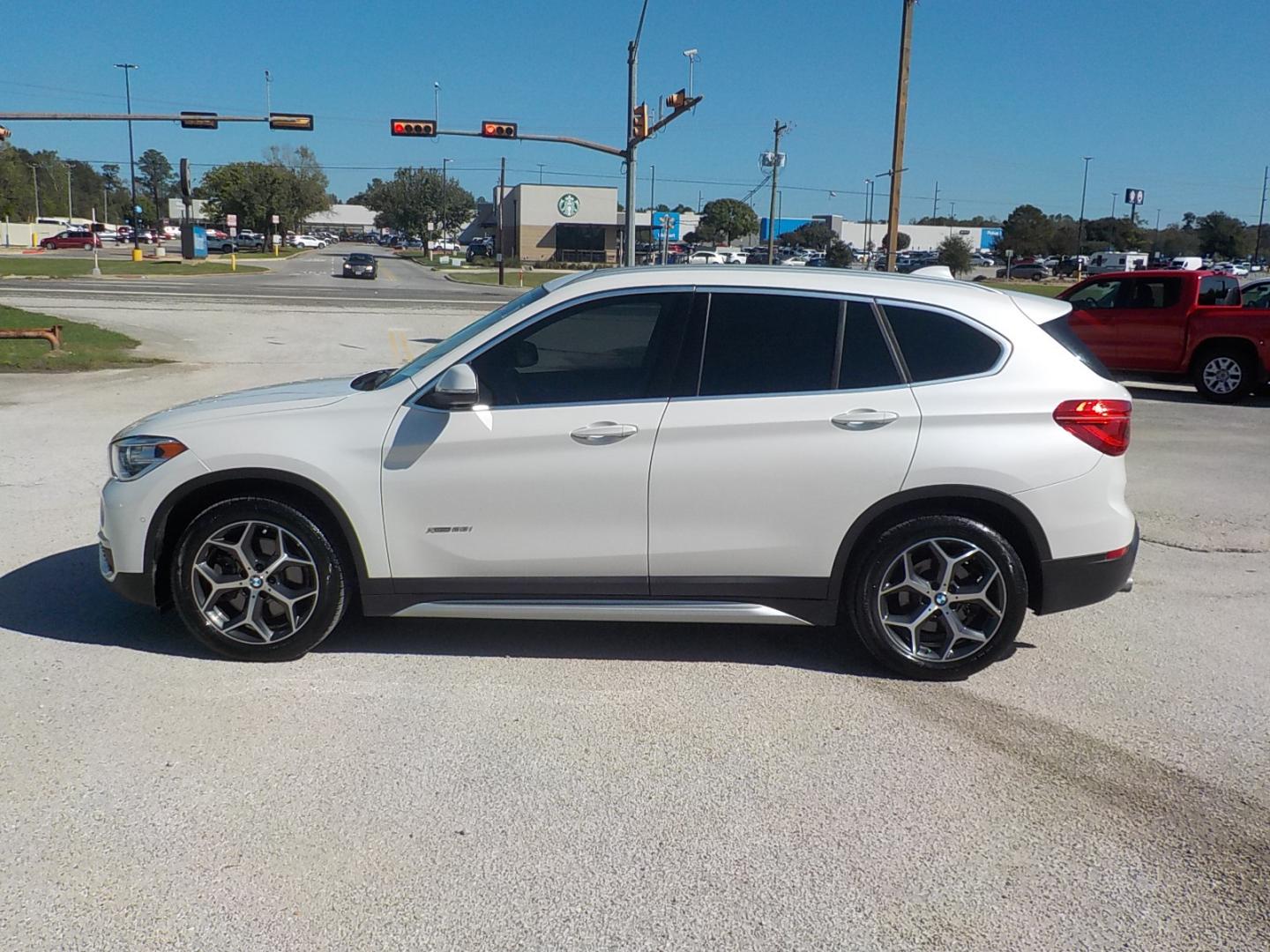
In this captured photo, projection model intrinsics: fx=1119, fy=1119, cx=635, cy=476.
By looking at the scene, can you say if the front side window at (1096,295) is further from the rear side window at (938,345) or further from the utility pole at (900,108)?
the rear side window at (938,345)

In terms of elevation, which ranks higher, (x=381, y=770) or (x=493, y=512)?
(x=493, y=512)

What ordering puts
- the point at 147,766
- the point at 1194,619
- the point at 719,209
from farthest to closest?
1. the point at 719,209
2. the point at 1194,619
3. the point at 147,766

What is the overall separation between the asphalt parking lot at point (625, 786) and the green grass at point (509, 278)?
5128 cm

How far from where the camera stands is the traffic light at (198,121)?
3497 centimetres

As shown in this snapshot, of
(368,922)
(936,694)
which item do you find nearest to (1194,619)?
(936,694)

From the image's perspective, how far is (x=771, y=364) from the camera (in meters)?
5.04

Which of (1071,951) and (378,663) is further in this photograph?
(378,663)

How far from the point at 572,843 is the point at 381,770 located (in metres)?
0.89

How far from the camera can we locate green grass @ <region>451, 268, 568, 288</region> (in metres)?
60.2

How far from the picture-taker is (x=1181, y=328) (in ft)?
52.1

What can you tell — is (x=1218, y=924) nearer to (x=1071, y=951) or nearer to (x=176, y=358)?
(x=1071, y=951)

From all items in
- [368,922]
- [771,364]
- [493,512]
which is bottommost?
[368,922]

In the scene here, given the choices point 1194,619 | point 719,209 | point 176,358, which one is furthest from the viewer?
point 719,209

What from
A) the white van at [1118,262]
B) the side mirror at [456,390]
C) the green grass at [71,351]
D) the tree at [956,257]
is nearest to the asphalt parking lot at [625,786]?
the side mirror at [456,390]
